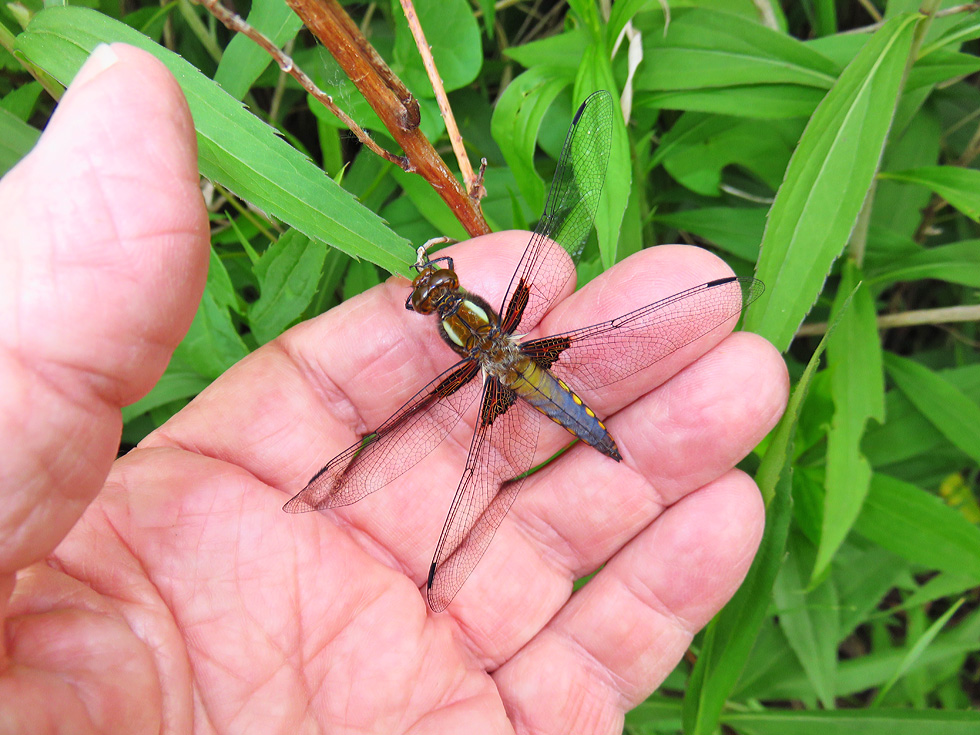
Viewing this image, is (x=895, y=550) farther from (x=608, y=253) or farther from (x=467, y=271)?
(x=467, y=271)

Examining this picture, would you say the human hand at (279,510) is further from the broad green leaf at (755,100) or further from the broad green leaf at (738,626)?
the broad green leaf at (755,100)

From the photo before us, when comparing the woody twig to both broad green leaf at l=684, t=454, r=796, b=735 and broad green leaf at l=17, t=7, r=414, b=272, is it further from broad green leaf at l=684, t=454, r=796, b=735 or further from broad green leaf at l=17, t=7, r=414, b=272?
broad green leaf at l=684, t=454, r=796, b=735

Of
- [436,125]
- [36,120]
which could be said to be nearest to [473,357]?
[436,125]

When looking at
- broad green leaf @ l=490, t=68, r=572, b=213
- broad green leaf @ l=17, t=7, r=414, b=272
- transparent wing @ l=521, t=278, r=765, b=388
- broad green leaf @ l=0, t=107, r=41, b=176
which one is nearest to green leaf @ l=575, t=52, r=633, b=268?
broad green leaf @ l=490, t=68, r=572, b=213

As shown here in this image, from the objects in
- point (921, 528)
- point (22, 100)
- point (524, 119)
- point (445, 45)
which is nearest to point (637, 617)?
point (921, 528)

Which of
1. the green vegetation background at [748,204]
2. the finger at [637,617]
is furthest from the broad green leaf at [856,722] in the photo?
the finger at [637,617]
